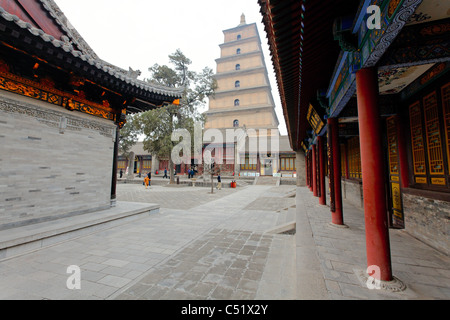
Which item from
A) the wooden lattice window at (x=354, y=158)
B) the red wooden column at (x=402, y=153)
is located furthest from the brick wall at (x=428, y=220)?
the wooden lattice window at (x=354, y=158)

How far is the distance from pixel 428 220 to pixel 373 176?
2273 mm

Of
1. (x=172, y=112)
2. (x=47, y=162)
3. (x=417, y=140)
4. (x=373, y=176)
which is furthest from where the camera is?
(x=172, y=112)

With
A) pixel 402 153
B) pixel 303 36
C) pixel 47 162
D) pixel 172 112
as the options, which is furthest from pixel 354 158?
pixel 172 112

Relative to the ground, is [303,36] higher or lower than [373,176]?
higher

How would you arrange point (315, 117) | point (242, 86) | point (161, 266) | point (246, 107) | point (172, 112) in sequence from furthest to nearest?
point (242, 86) < point (246, 107) < point (172, 112) < point (315, 117) < point (161, 266)

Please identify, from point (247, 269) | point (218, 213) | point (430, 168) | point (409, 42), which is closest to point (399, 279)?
point (247, 269)

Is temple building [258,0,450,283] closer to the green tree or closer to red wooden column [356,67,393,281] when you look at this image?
red wooden column [356,67,393,281]

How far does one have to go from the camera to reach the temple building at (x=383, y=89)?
6.85ft

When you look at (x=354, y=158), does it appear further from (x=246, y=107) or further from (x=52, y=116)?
(x=246, y=107)

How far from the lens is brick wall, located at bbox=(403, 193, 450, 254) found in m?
2.96

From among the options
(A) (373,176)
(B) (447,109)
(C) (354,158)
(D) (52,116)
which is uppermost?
(D) (52,116)

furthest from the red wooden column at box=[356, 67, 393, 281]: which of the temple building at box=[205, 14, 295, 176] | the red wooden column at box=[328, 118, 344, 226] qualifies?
the temple building at box=[205, 14, 295, 176]

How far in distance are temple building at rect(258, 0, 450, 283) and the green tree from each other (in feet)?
46.3

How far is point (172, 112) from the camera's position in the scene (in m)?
17.9
